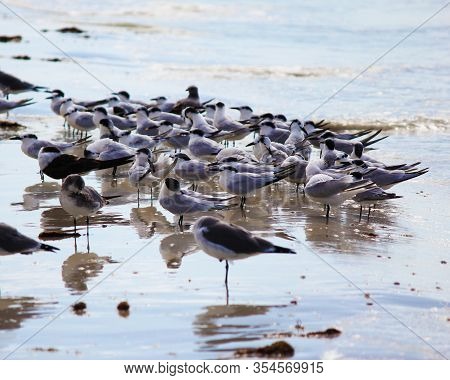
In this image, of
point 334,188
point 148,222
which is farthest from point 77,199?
point 334,188

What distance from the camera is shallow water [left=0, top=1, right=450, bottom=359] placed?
5.65m

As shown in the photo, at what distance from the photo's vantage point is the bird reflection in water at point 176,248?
7.42 m

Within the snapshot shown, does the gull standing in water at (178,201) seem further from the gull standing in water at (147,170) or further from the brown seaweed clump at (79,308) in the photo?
the brown seaweed clump at (79,308)

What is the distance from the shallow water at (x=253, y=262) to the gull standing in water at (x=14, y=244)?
9.7 inches

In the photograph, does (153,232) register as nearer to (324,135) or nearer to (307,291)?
(307,291)

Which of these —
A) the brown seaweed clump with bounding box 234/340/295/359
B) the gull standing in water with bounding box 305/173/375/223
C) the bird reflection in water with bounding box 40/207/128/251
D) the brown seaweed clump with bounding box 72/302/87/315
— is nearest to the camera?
the brown seaweed clump with bounding box 234/340/295/359

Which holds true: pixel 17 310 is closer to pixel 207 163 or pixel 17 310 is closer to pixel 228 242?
pixel 228 242

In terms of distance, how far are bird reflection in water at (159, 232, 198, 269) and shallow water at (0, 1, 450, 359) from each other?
2 centimetres

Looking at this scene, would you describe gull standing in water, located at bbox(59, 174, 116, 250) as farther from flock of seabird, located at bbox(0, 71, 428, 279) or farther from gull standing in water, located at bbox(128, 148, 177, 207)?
gull standing in water, located at bbox(128, 148, 177, 207)

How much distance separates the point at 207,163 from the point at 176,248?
9.60 feet

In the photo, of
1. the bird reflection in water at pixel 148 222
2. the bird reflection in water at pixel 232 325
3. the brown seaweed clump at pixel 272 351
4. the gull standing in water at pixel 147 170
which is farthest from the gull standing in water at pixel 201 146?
the brown seaweed clump at pixel 272 351

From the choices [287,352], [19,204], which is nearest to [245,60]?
[19,204]

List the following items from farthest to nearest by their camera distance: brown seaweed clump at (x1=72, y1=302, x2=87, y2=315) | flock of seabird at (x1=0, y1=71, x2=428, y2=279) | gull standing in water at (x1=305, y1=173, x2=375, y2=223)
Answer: gull standing in water at (x1=305, y1=173, x2=375, y2=223)
flock of seabird at (x1=0, y1=71, x2=428, y2=279)
brown seaweed clump at (x1=72, y1=302, x2=87, y2=315)

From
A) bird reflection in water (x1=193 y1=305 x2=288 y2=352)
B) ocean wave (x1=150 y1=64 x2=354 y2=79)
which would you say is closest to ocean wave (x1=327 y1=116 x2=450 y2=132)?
ocean wave (x1=150 y1=64 x2=354 y2=79)
